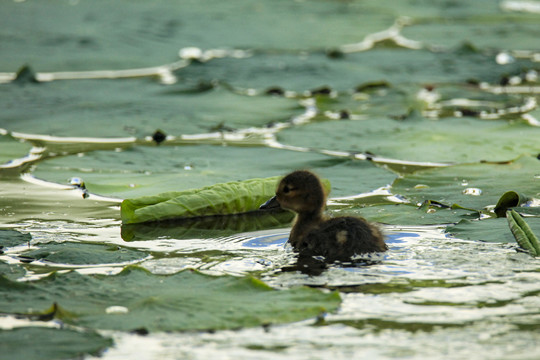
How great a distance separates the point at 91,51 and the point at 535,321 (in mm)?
9791

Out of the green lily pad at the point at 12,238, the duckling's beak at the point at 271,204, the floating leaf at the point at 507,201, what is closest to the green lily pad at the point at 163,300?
the green lily pad at the point at 12,238

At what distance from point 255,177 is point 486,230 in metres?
2.08

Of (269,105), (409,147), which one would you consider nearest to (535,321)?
(409,147)

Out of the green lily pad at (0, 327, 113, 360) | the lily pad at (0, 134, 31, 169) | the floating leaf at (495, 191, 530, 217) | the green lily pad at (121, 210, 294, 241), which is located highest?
the lily pad at (0, 134, 31, 169)

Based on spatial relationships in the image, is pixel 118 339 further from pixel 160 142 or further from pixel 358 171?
pixel 160 142

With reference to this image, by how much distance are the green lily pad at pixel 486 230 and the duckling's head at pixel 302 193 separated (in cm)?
85

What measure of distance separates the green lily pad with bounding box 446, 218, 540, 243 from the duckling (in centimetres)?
52

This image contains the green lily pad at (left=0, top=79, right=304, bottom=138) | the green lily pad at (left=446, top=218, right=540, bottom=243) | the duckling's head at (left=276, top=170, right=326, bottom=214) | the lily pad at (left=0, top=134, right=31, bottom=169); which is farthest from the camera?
the green lily pad at (left=0, top=79, right=304, bottom=138)

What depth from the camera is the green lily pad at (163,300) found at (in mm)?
3947

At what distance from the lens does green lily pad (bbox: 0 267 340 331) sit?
395 centimetres

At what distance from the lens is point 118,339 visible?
383 cm

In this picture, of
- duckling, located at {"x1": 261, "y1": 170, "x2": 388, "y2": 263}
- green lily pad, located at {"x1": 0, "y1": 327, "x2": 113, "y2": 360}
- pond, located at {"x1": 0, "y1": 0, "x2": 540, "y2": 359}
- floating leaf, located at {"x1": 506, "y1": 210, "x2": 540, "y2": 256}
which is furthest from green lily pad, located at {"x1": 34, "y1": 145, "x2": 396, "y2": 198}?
green lily pad, located at {"x1": 0, "y1": 327, "x2": 113, "y2": 360}

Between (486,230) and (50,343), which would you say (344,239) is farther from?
(50,343)

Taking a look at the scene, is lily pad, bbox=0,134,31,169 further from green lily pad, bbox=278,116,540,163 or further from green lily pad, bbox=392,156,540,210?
green lily pad, bbox=392,156,540,210
